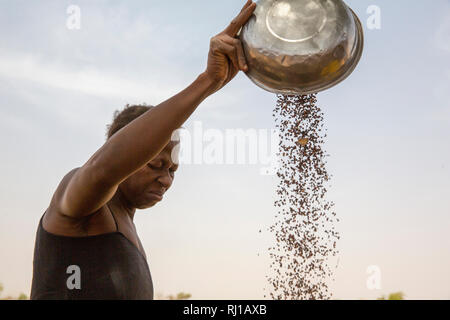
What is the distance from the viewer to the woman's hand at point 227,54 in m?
1.06

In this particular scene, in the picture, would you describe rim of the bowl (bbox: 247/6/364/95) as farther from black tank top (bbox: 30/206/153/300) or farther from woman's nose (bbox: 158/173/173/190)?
black tank top (bbox: 30/206/153/300)

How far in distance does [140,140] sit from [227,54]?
26cm

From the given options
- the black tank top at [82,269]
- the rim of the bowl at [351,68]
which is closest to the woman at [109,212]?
the black tank top at [82,269]

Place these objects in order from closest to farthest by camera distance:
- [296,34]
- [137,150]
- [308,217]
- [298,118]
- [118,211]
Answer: [137,150]
[296,34]
[118,211]
[298,118]
[308,217]

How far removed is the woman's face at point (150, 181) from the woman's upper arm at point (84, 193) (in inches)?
10.9

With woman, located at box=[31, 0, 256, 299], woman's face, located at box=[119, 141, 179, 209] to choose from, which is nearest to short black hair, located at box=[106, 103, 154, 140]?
woman's face, located at box=[119, 141, 179, 209]

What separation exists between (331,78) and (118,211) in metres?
0.55

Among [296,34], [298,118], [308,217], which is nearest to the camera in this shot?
[296,34]

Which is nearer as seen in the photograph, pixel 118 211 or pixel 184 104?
pixel 184 104

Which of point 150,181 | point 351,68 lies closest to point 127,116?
point 150,181
